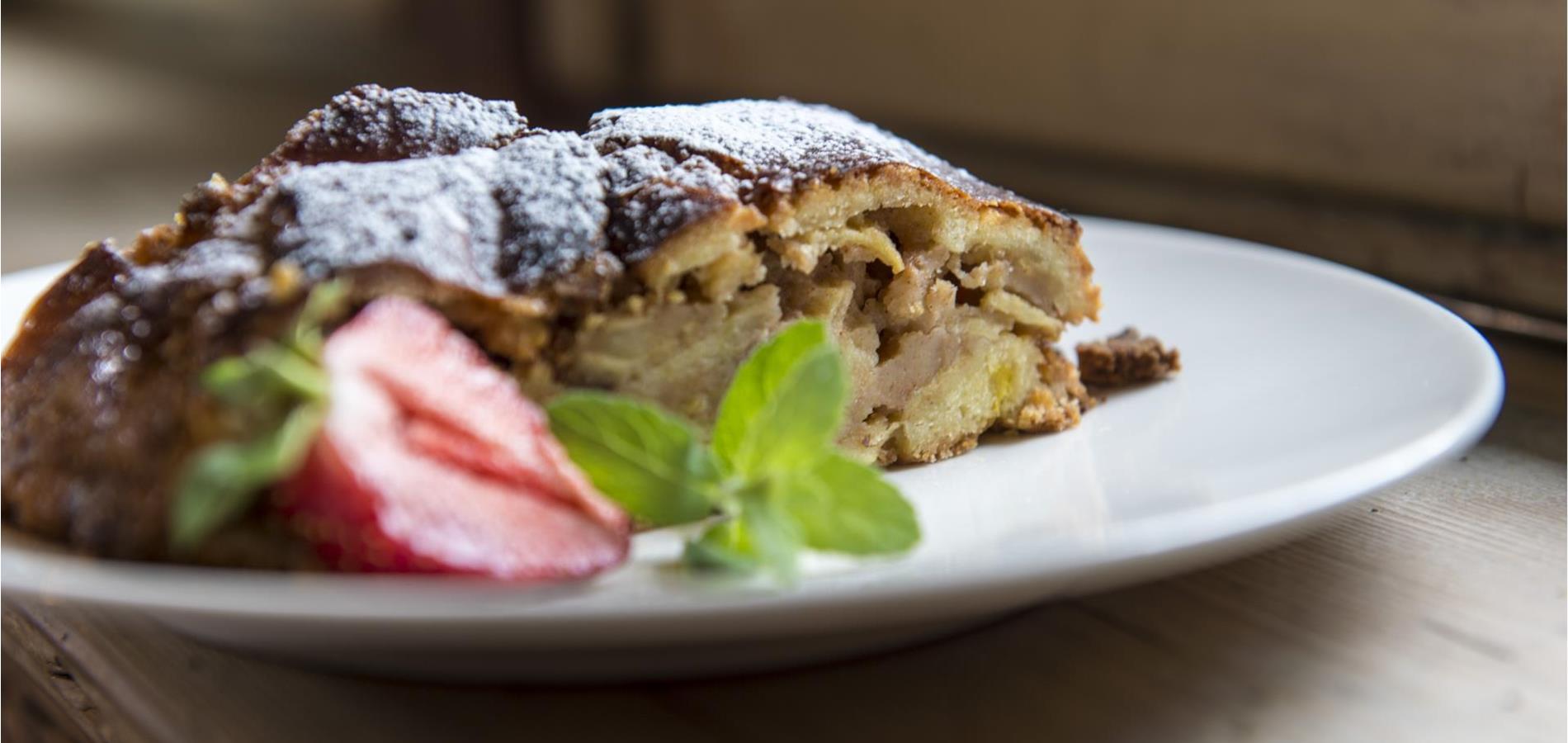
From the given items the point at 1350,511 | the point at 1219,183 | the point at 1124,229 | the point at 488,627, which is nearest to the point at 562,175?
the point at 488,627

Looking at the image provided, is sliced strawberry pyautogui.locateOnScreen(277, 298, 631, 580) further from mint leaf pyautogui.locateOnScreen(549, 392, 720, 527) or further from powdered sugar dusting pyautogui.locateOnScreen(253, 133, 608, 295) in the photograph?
powdered sugar dusting pyautogui.locateOnScreen(253, 133, 608, 295)

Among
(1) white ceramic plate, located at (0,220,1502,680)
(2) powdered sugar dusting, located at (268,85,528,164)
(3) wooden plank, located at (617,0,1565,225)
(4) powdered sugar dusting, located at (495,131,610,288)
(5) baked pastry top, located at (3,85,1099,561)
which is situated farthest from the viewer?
(3) wooden plank, located at (617,0,1565,225)

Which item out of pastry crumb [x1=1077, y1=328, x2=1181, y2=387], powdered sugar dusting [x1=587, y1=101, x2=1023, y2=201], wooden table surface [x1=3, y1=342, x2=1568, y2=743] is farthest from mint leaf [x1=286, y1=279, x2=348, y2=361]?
pastry crumb [x1=1077, y1=328, x2=1181, y2=387]

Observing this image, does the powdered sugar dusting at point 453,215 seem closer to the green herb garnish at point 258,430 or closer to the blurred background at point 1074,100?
the green herb garnish at point 258,430

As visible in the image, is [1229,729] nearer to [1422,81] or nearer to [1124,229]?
[1124,229]

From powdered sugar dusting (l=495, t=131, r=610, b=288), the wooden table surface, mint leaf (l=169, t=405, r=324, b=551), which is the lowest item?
the wooden table surface

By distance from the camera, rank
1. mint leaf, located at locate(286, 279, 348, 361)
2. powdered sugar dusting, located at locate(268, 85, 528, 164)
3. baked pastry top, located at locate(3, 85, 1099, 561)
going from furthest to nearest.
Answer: powdered sugar dusting, located at locate(268, 85, 528, 164) < baked pastry top, located at locate(3, 85, 1099, 561) < mint leaf, located at locate(286, 279, 348, 361)
